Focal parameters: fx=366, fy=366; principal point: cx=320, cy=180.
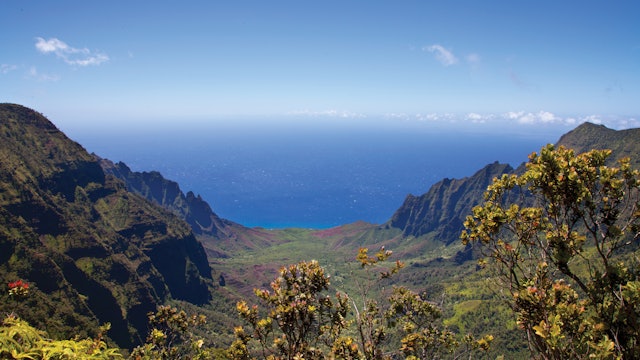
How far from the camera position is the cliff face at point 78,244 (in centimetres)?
7875

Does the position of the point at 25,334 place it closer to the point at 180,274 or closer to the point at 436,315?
the point at 436,315

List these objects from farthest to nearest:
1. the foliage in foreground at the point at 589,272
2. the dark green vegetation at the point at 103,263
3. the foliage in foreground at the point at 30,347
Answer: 1. the dark green vegetation at the point at 103,263
2. the foliage in foreground at the point at 589,272
3. the foliage in foreground at the point at 30,347

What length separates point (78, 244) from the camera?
105 meters

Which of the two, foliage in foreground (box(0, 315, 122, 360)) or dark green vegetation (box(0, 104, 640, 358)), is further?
dark green vegetation (box(0, 104, 640, 358))

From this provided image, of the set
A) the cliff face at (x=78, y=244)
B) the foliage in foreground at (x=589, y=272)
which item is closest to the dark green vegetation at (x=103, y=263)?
the cliff face at (x=78, y=244)

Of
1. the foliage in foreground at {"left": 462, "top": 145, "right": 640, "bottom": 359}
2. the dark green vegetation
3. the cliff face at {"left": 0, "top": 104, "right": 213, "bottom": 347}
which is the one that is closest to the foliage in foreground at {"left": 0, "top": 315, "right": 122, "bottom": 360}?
the foliage in foreground at {"left": 462, "top": 145, "right": 640, "bottom": 359}

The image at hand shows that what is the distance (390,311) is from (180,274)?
163383 millimetres

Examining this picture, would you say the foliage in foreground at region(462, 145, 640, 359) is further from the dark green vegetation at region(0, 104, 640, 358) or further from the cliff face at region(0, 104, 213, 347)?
the cliff face at region(0, 104, 213, 347)

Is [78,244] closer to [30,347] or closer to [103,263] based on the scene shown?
[103,263]

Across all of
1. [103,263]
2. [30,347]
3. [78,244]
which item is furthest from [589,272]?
[103,263]

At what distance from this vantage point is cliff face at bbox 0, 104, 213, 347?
258 ft

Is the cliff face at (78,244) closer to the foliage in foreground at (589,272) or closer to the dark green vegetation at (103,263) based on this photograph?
the dark green vegetation at (103,263)

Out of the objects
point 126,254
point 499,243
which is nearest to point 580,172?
point 499,243

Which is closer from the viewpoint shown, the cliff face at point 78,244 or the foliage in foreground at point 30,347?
the foliage in foreground at point 30,347
